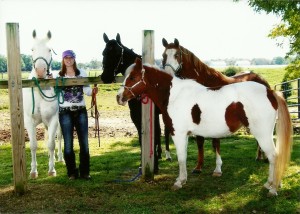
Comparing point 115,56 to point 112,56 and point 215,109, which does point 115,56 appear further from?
point 215,109

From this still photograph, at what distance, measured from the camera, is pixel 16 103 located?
5156mm

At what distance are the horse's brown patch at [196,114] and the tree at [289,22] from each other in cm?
1050

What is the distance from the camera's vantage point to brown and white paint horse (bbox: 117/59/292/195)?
492 cm

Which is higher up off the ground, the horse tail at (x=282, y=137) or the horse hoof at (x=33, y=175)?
the horse tail at (x=282, y=137)

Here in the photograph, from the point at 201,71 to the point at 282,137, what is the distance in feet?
6.80

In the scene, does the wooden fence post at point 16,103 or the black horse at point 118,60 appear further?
the black horse at point 118,60

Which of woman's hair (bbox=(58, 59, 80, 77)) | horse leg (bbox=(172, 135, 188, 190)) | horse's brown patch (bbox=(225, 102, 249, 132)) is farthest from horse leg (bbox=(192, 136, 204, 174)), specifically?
woman's hair (bbox=(58, 59, 80, 77))

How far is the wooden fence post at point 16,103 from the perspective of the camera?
501 cm

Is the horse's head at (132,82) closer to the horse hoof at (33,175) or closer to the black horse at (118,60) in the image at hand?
the black horse at (118,60)

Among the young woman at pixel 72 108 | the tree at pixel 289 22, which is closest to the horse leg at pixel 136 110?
the young woman at pixel 72 108

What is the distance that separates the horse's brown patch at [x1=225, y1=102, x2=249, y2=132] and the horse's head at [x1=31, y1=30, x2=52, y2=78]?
300cm

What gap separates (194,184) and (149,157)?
2.78ft

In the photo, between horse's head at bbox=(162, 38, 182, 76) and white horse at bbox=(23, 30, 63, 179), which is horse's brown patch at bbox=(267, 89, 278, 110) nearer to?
horse's head at bbox=(162, 38, 182, 76)

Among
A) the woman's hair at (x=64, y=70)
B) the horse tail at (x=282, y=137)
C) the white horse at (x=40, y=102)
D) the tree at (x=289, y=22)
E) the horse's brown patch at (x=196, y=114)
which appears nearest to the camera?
the horse tail at (x=282, y=137)
